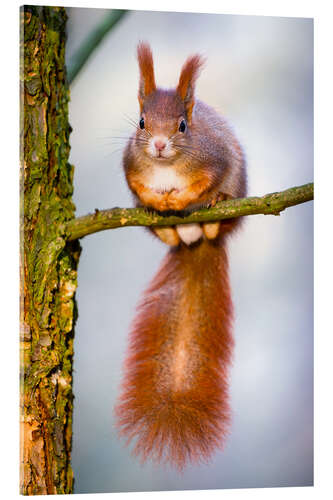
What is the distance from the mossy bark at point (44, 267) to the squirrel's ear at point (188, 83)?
0.42m

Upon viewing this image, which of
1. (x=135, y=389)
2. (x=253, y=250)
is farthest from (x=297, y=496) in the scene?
(x=253, y=250)

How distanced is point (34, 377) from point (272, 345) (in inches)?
36.3

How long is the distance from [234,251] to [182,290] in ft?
0.89

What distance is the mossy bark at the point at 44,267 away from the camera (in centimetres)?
256

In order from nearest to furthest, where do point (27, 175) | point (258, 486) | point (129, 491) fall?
point (27, 175) < point (129, 491) < point (258, 486)

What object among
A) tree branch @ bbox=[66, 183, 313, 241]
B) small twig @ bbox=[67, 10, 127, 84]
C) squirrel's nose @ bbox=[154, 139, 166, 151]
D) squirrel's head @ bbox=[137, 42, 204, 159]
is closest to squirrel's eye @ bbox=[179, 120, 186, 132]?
squirrel's head @ bbox=[137, 42, 204, 159]

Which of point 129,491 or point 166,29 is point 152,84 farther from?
point 129,491

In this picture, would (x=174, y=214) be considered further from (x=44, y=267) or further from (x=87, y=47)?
(x=87, y=47)

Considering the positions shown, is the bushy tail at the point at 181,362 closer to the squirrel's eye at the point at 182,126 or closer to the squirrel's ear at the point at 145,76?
the squirrel's eye at the point at 182,126

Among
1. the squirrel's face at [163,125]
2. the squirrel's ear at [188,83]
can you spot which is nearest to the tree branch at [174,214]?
the squirrel's face at [163,125]

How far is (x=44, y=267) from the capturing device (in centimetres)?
258

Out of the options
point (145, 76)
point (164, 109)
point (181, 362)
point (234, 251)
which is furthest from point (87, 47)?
point (181, 362)

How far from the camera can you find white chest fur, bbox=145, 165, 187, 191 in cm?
270
